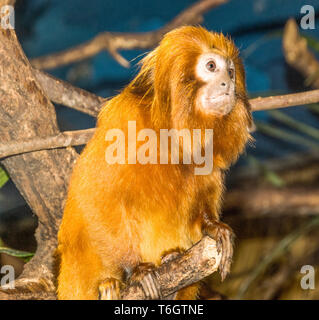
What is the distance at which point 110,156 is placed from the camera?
158 cm

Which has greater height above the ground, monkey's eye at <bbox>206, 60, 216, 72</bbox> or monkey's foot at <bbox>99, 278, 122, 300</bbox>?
monkey's eye at <bbox>206, 60, 216, 72</bbox>

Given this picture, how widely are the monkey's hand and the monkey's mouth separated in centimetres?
43

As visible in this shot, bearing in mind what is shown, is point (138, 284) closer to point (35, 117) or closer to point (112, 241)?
point (112, 241)

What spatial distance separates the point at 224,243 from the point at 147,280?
1.04ft

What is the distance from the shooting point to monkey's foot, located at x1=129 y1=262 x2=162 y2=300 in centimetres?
148

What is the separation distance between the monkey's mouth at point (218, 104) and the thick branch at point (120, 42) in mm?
1135

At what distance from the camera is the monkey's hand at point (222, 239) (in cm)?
161

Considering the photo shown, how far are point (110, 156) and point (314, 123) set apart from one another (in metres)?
2.87

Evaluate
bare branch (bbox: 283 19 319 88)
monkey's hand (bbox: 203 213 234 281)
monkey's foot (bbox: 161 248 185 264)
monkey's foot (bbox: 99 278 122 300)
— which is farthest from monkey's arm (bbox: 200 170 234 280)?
bare branch (bbox: 283 19 319 88)

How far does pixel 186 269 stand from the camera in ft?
4.73

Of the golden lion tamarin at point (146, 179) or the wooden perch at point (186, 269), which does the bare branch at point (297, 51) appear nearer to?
the golden lion tamarin at point (146, 179)

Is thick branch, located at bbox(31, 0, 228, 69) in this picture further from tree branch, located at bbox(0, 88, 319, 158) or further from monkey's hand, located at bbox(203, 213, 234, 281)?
monkey's hand, located at bbox(203, 213, 234, 281)

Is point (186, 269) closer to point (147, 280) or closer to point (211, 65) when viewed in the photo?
point (147, 280)

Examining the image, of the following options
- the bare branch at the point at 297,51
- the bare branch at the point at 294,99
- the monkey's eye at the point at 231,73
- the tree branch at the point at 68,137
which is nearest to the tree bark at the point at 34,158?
the tree branch at the point at 68,137
